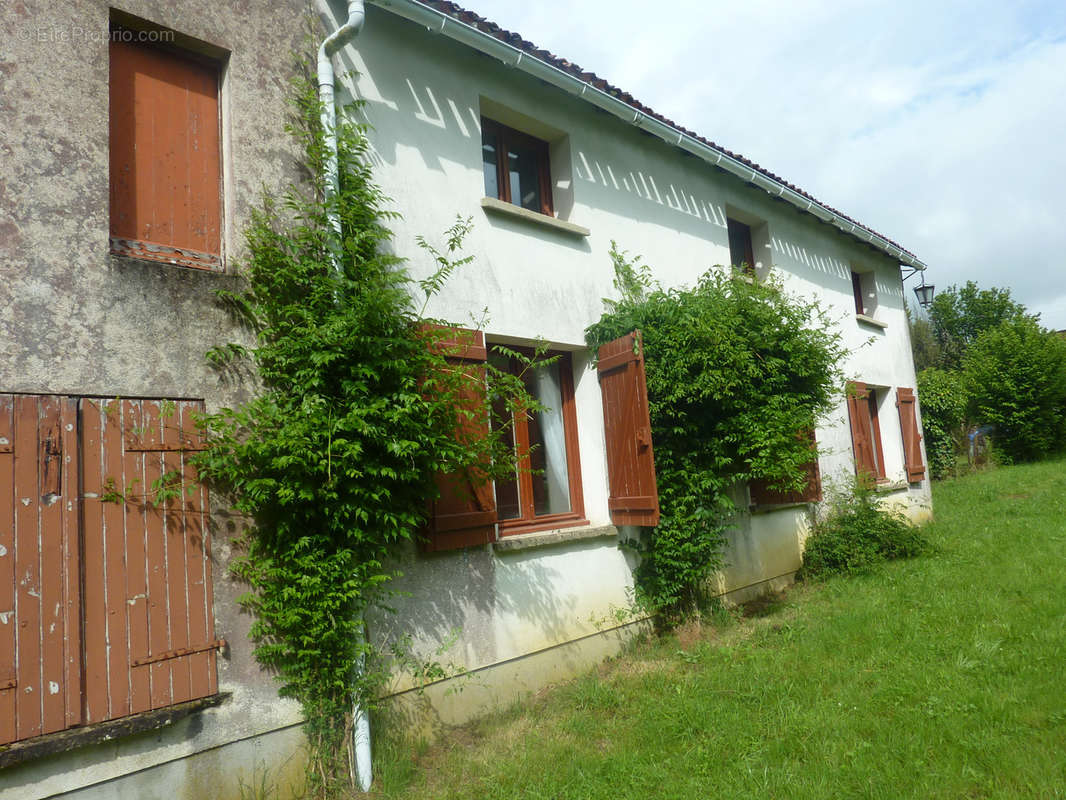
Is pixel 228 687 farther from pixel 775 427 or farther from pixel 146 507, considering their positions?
pixel 775 427

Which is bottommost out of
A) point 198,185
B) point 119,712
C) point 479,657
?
point 479,657

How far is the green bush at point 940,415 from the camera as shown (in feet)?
58.5

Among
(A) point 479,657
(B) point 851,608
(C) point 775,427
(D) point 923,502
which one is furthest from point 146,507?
(D) point 923,502

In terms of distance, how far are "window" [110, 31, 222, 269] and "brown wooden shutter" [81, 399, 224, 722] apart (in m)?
0.98

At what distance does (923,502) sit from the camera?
456 inches

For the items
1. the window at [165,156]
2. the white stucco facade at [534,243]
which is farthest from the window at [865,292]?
the window at [165,156]

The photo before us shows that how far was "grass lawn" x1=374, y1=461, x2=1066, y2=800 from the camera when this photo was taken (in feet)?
11.2

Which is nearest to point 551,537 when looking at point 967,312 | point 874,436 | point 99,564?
point 99,564

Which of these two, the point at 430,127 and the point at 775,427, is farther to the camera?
the point at 775,427

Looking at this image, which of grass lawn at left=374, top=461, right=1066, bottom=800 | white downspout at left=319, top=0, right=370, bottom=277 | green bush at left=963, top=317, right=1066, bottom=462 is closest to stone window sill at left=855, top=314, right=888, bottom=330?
grass lawn at left=374, top=461, right=1066, bottom=800

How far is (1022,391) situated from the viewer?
63.6 ft

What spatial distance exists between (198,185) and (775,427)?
16.5 ft

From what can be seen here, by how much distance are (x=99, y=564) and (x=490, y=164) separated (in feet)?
14.3

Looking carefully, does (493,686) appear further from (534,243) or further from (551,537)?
(534,243)
